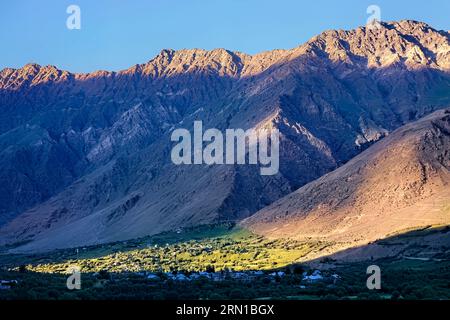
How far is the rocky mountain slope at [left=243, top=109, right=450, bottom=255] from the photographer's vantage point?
141250 millimetres

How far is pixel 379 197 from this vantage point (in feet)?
521

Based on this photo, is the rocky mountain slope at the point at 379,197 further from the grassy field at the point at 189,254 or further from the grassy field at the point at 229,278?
the grassy field at the point at 189,254

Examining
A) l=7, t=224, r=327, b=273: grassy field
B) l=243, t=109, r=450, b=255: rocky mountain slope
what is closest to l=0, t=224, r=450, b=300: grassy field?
l=7, t=224, r=327, b=273: grassy field

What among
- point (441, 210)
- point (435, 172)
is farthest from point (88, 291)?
point (435, 172)

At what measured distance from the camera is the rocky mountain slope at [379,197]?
141 metres

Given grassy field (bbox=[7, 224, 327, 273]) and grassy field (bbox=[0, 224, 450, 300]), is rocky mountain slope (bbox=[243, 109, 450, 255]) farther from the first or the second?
grassy field (bbox=[7, 224, 327, 273])

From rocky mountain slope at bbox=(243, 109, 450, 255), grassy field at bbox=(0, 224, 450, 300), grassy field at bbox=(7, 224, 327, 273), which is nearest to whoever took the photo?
grassy field at bbox=(0, 224, 450, 300)

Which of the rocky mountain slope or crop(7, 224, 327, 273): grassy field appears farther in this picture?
the rocky mountain slope

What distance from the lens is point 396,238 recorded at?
126m

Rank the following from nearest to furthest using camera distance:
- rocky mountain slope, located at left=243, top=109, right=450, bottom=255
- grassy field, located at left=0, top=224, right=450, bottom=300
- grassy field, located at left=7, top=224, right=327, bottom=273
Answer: grassy field, located at left=0, top=224, right=450, bottom=300, grassy field, located at left=7, top=224, right=327, bottom=273, rocky mountain slope, located at left=243, top=109, right=450, bottom=255

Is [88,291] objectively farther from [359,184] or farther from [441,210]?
[359,184]

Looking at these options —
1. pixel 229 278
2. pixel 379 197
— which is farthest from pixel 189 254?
pixel 229 278

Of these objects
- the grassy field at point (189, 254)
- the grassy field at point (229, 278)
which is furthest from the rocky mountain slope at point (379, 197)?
the grassy field at point (189, 254)

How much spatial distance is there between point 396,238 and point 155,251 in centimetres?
5857
